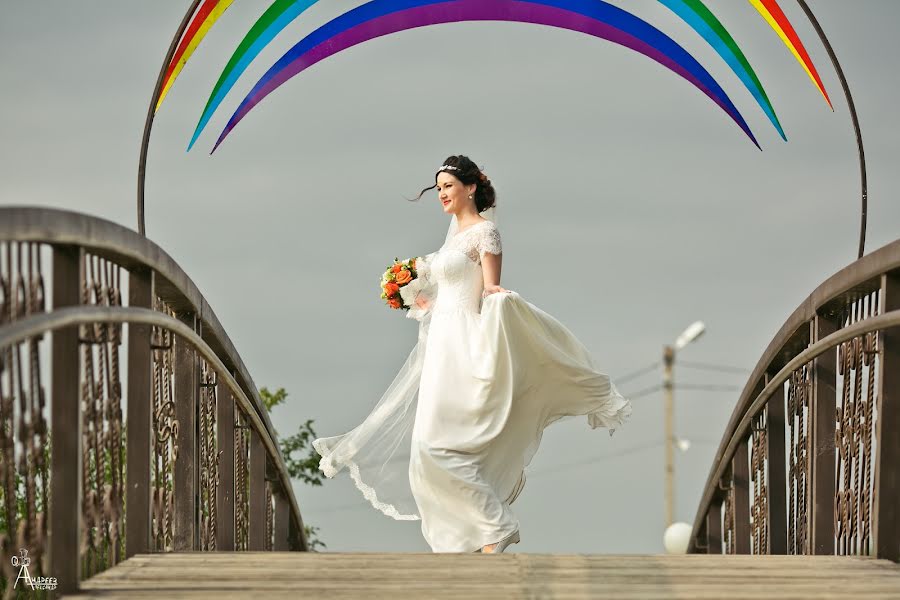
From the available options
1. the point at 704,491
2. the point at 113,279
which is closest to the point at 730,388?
the point at 704,491

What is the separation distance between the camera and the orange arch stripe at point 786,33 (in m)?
8.79

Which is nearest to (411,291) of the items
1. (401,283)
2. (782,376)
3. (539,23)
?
(401,283)

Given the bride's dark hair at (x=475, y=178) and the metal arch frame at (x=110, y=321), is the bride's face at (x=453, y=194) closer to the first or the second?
the bride's dark hair at (x=475, y=178)

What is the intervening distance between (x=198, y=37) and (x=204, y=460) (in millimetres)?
2960

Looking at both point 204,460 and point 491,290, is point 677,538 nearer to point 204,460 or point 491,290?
point 491,290

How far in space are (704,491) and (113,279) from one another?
6.11 m

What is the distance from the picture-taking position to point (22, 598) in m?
9.91

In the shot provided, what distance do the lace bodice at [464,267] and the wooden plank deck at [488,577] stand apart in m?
3.34

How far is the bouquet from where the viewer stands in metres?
8.75

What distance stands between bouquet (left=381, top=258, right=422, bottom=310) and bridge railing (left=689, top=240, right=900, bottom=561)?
2.01 metres

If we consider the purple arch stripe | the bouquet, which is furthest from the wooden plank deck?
the purple arch stripe

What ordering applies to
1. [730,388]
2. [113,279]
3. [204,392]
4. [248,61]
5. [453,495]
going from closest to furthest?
[113,279] < [204,392] < [453,495] < [248,61] < [730,388]

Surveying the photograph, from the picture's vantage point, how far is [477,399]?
8219 mm

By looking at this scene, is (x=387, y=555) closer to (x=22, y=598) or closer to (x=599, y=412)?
(x=599, y=412)
